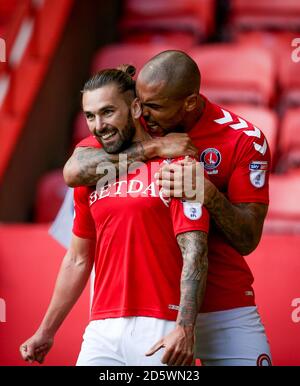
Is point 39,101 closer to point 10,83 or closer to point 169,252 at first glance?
point 10,83

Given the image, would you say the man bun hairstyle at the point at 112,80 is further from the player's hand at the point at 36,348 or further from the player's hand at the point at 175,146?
the player's hand at the point at 36,348

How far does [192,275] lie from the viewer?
2871 millimetres

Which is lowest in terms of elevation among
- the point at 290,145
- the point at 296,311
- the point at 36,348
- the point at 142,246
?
the point at 36,348

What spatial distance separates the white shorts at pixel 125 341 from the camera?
2.97 metres

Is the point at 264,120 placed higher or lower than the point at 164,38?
lower

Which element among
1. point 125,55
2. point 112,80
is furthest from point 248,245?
point 125,55

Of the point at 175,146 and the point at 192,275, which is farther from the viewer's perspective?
the point at 175,146

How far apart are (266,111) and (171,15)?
1.20 meters

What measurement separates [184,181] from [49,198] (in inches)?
102

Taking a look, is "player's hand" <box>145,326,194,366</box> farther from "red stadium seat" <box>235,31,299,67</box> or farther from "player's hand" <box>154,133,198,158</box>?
"red stadium seat" <box>235,31,299,67</box>

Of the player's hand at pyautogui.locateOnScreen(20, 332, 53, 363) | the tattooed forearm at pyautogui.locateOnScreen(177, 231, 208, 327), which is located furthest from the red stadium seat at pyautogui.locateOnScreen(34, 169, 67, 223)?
the tattooed forearm at pyautogui.locateOnScreen(177, 231, 208, 327)

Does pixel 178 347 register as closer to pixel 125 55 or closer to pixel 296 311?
pixel 296 311

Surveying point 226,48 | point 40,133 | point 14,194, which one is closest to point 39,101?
point 40,133

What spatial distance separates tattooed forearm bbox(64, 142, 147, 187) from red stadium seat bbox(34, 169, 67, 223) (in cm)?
220
